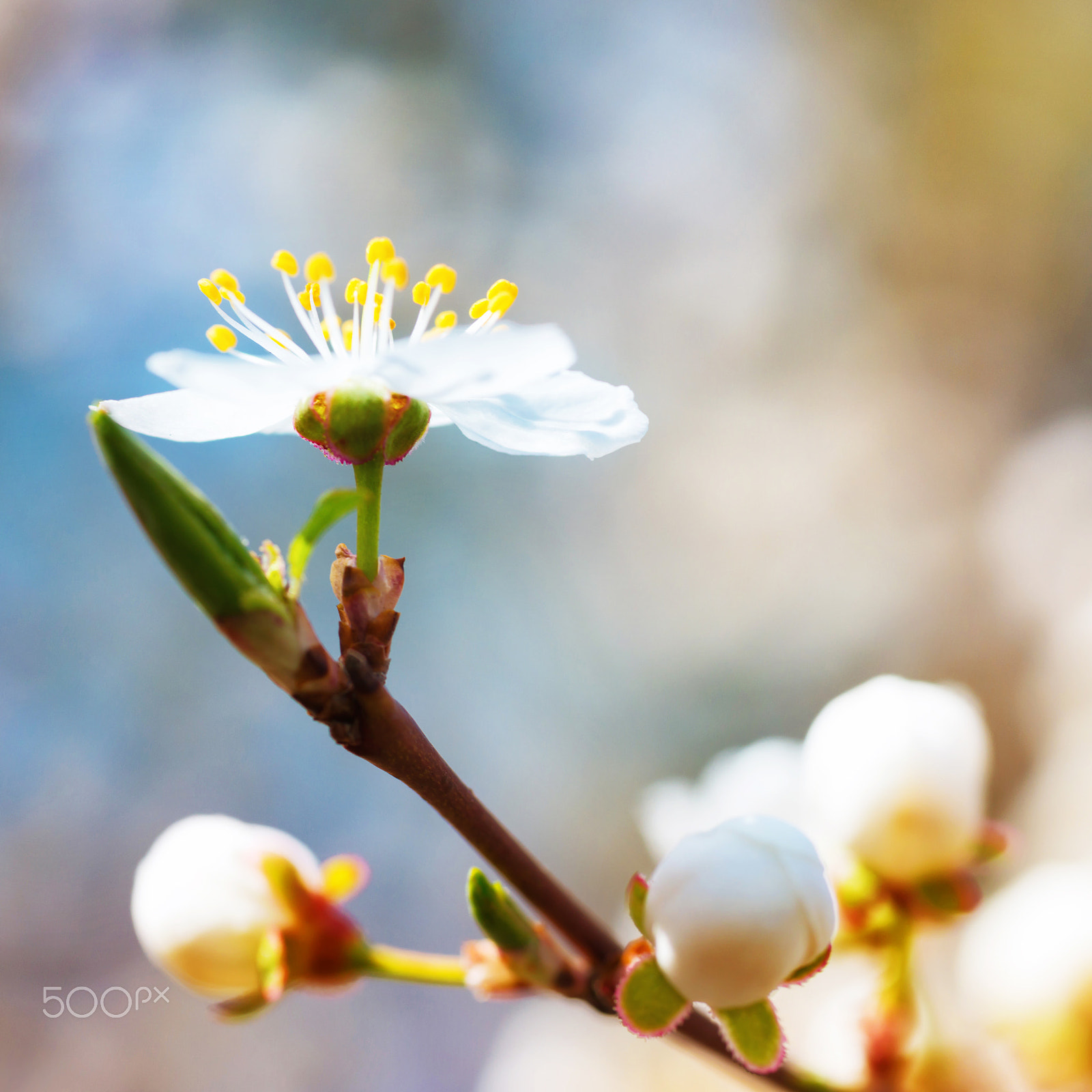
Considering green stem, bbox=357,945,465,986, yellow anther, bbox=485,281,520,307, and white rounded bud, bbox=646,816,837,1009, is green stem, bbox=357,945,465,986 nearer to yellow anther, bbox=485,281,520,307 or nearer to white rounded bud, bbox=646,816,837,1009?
white rounded bud, bbox=646,816,837,1009

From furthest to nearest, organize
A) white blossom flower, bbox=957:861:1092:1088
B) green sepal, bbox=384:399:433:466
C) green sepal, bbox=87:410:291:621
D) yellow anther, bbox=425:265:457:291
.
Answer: white blossom flower, bbox=957:861:1092:1088
yellow anther, bbox=425:265:457:291
green sepal, bbox=384:399:433:466
green sepal, bbox=87:410:291:621

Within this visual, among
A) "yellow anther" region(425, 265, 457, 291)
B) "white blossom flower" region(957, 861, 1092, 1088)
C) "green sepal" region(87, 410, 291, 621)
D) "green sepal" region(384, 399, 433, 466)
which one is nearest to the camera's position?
Answer: "green sepal" region(87, 410, 291, 621)

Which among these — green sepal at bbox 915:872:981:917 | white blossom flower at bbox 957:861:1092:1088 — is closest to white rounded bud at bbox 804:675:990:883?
green sepal at bbox 915:872:981:917

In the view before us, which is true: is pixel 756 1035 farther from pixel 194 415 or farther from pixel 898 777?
pixel 194 415

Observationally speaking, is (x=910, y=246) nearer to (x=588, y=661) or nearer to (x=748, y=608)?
(x=748, y=608)

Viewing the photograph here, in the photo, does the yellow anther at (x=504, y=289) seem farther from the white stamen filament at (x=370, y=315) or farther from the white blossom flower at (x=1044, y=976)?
the white blossom flower at (x=1044, y=976)

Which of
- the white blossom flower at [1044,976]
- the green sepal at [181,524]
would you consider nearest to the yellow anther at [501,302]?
the green sepal at [181,524]

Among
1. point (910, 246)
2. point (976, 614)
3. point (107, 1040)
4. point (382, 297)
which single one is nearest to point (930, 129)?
point (910, 246)
